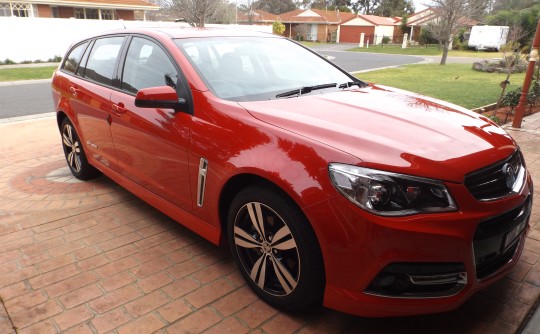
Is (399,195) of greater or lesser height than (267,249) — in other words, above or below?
above

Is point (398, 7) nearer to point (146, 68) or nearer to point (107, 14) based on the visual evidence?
point (107, 14)

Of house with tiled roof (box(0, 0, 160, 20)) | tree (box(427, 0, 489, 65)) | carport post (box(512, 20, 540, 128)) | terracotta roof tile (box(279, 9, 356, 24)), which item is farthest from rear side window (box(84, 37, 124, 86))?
terracotta roof tile (box(279, 9, 356, 24))

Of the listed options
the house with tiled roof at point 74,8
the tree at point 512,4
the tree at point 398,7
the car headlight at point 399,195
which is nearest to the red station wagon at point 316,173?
the car headlight at point 399,195

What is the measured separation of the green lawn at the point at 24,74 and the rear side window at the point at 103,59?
13617 mm

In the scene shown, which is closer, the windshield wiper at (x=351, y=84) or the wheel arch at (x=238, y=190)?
the wheel arch at (x=238, y=190)

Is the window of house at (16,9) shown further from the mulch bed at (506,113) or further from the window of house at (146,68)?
the window of house at (146,68)

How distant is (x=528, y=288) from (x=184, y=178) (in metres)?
2.45

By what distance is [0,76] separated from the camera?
15.8m

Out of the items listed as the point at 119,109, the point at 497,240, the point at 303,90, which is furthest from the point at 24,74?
the point at 497,240

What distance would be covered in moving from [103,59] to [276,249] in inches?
110

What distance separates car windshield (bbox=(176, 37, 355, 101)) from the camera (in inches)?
116

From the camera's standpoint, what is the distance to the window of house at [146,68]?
3.13 m

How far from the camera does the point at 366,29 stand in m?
57.6

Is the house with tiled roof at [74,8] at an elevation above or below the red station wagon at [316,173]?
above
